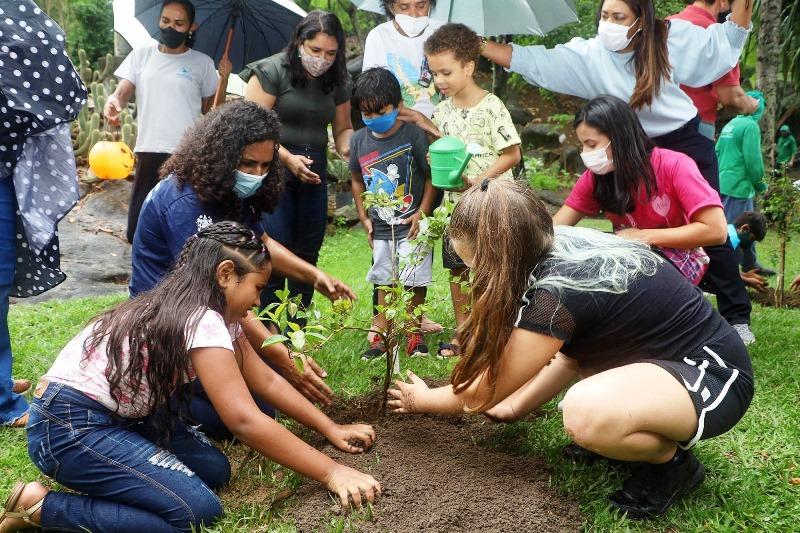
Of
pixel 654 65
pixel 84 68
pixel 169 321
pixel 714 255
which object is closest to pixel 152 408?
pixel 169 321

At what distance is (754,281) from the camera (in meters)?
5.44

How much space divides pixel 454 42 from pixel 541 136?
1151cm

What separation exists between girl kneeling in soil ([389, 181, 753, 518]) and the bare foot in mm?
1388

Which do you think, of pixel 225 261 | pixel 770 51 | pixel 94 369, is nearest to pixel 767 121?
pixel 770 51

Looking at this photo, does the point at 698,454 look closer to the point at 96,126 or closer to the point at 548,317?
the point at 548,317

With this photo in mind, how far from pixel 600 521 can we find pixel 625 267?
2.67 ft

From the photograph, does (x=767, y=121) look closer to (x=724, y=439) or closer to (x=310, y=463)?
(x=724, y=439)

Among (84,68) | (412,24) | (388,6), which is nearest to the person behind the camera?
(412,24)

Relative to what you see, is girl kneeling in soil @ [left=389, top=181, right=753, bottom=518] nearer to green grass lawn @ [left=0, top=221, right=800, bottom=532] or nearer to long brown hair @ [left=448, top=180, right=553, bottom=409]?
long brown hair @ [left=448, top=180, right=553, bottom=409]

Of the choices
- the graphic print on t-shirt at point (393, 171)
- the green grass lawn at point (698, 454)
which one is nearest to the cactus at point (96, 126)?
the green grass lawn at point (698, 454)

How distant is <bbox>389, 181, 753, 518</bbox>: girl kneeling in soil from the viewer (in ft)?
7.39

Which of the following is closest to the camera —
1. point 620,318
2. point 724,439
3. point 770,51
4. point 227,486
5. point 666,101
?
point 620,318

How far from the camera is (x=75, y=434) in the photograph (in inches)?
92.5

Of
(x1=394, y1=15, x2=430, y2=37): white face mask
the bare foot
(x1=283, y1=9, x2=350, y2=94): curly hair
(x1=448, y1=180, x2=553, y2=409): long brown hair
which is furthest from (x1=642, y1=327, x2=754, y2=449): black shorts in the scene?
(x1=394, y1=15, x2=430, y2=37): white face mask
